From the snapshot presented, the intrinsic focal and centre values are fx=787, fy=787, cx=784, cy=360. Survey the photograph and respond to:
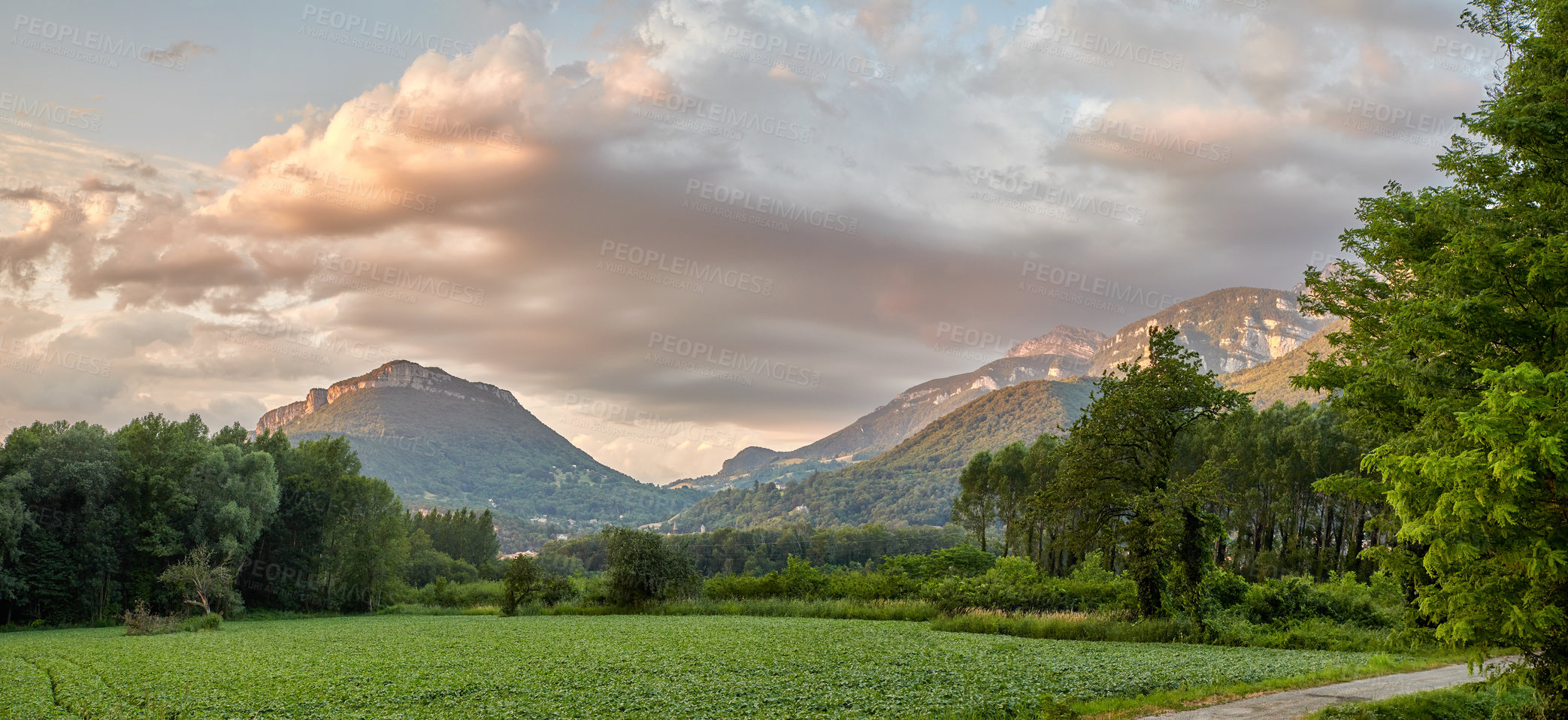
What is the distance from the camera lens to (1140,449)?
1416 inches

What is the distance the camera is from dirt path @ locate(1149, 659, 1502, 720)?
49.2 ft

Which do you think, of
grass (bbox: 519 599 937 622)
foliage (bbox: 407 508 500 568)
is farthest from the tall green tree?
foliage (bbox: 407 508 500 568)

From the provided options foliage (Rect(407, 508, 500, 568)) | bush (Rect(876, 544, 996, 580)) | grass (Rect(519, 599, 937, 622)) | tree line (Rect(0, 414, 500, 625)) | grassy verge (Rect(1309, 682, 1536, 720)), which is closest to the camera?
grassy verge (Rect(1309, 682, 1536, 720))

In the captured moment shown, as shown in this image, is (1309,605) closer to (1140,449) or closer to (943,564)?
(1140,449)

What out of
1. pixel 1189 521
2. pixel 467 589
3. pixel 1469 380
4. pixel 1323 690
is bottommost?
pixel 467 589

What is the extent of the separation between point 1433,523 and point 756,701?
13.6 m

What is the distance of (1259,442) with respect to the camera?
→ 209 ft

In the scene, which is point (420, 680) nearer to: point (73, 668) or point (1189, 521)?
point (73, 668)

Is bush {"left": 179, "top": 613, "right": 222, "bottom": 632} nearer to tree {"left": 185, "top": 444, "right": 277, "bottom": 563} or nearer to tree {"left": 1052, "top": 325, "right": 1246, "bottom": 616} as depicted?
tree {"left": 185, "top": 444, "right": 277, "bottom": 563}

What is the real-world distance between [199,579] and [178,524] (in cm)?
1164

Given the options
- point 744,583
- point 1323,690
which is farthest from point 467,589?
point 1323,690

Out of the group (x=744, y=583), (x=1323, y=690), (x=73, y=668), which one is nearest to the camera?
(x=1323, y=690)

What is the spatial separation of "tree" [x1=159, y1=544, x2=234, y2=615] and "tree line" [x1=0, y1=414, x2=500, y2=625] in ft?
0.59

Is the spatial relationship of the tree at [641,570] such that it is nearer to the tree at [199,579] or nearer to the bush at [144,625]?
the bush at [144,625]
